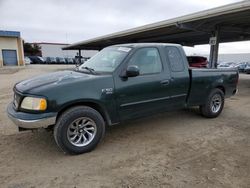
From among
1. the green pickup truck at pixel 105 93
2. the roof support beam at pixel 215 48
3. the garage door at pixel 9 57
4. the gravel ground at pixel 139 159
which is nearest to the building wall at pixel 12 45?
the garage door at pixel 9 57

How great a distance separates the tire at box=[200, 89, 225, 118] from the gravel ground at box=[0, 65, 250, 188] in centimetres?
55

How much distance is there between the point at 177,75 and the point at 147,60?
2.64 ft

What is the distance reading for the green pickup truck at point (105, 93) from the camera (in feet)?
11.2

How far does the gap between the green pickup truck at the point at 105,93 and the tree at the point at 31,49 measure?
62.7 metres

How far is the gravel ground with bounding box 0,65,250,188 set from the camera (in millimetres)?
3008

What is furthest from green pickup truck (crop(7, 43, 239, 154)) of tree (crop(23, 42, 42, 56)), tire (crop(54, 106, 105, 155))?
tree (crop(23, 42, 42, 56))

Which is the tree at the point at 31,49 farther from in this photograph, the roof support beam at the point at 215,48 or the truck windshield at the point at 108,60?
the truck windshield at the point at 108,60

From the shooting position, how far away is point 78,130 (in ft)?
12.2

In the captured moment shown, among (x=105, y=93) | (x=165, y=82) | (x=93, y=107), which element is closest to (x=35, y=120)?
(x=93, y=107)

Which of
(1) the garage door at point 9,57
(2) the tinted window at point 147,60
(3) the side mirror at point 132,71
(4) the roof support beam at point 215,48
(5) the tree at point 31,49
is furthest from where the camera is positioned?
(5) the tree at point 31,49

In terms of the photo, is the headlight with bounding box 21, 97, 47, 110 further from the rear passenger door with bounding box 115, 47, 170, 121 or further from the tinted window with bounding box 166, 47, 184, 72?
the tinted window with bounding box 166, 47, 184, 72

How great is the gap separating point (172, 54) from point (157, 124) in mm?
1690

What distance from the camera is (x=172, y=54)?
16.1 ft

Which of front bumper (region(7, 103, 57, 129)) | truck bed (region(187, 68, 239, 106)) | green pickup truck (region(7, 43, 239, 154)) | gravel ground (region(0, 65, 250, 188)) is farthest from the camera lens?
truck bed (region(187, 68, 239, 106))
